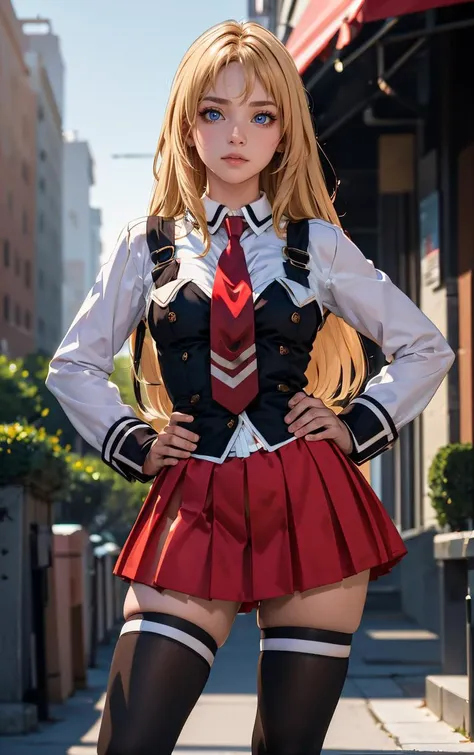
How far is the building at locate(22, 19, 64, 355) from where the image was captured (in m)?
68.6

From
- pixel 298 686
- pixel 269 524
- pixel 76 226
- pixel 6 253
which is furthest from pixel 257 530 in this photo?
pixel 76 226

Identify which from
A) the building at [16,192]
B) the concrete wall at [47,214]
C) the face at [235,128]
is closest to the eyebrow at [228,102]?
the face at [235,128]

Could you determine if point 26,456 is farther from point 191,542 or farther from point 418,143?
point 418,143

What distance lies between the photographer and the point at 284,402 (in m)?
3.43

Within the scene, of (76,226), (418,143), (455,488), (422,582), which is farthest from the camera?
(76,226)

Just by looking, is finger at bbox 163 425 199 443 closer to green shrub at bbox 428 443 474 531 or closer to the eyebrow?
the eyebrow

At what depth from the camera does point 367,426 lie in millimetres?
3475

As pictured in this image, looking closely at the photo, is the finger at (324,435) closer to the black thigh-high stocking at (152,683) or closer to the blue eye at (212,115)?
the black thigh-high stocking at (152,683)

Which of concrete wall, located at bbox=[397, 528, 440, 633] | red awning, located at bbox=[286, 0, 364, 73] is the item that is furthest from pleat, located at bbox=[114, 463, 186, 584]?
concrete wall, located at bbox=[397, 528, 440, 633]

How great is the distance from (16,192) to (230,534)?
58776 mm

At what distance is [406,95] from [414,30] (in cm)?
321

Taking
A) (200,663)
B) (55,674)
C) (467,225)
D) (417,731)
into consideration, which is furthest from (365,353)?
(467,225)

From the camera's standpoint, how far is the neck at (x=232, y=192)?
365 centimetres

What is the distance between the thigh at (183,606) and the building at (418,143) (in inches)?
224
